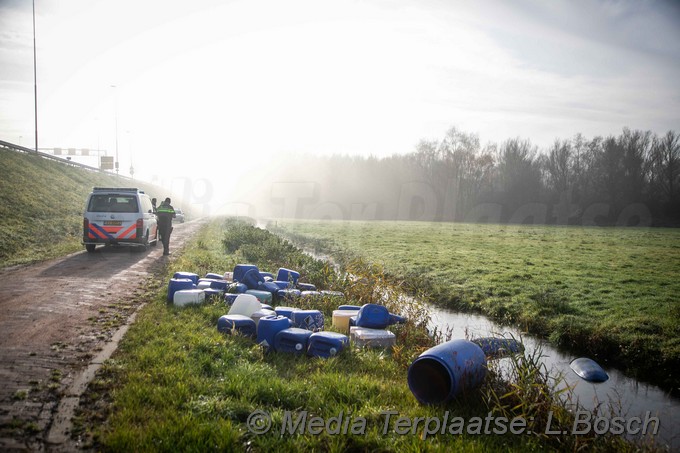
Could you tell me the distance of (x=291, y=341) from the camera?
20.3 ft

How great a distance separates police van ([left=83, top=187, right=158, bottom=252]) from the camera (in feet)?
46.6

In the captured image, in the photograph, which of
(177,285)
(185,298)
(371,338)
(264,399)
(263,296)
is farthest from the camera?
(263,296)

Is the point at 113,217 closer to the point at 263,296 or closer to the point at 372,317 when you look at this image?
the point at 263,296

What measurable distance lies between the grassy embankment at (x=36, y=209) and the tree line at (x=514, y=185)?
4615 cm

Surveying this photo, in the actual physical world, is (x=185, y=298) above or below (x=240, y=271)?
below

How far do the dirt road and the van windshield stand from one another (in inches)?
83.6

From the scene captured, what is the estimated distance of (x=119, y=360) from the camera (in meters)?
5.20

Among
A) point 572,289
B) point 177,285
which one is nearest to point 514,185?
point 572,289

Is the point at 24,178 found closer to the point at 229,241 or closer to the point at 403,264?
the point at 229,241

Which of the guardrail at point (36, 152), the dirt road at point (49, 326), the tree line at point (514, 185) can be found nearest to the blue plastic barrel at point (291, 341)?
the dirt road at point (49, 326)

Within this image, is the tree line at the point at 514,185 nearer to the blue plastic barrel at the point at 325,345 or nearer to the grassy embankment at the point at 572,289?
the grassy embankment at the point at 572,289

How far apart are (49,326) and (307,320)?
153 inches

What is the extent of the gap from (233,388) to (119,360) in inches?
63.7

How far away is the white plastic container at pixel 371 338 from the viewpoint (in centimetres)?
687
